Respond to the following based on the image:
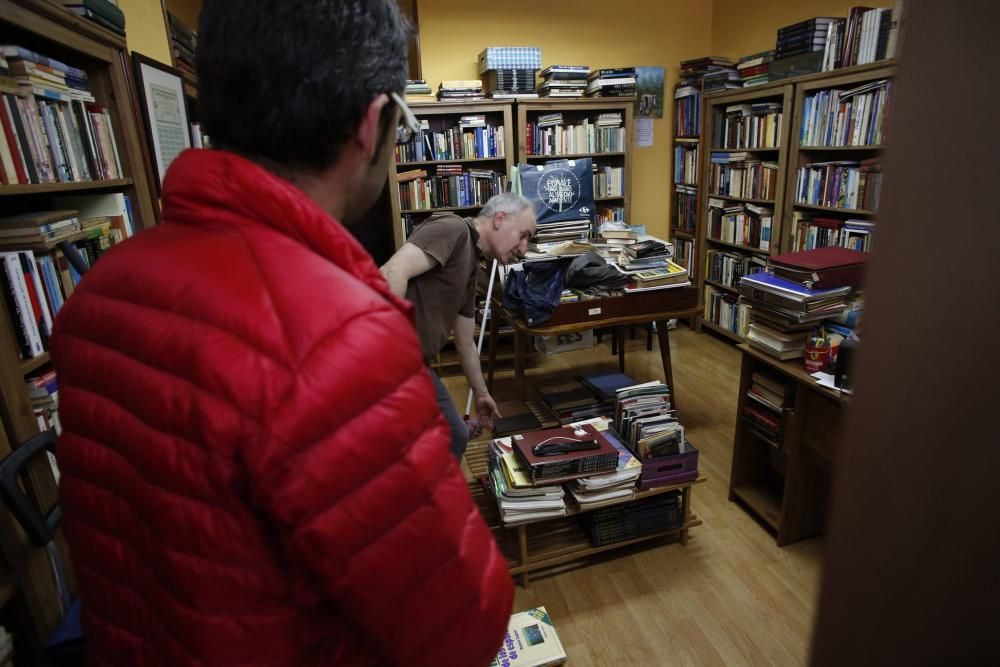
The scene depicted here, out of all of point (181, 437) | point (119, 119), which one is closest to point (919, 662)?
point (181, 437)

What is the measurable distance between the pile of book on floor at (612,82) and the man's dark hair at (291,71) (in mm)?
3960

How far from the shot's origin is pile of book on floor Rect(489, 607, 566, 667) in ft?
5.51

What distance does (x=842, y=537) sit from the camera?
1.16 ft

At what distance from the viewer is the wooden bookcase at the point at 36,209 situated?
123cm

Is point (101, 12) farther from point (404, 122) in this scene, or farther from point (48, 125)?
point (404, 122)

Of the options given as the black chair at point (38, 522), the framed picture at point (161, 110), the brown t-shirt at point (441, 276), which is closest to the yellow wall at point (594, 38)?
the framed picture at point (161, 110)

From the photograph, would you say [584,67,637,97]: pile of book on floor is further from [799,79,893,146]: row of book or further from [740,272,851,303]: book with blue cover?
[740,272,851,303]: book with blue cover

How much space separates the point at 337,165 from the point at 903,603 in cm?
67

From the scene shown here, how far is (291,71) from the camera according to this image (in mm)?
577

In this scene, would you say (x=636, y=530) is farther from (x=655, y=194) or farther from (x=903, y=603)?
(x=655, y=194)

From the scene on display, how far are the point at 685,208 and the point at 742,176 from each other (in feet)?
2.66

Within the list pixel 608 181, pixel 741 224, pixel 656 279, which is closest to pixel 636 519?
pixel 656 279

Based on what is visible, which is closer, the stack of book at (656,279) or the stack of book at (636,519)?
the stack of book at (636,519)

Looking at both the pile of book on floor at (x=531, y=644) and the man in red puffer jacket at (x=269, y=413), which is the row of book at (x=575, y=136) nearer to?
the pile of book on floor at (x=531, y=644)
